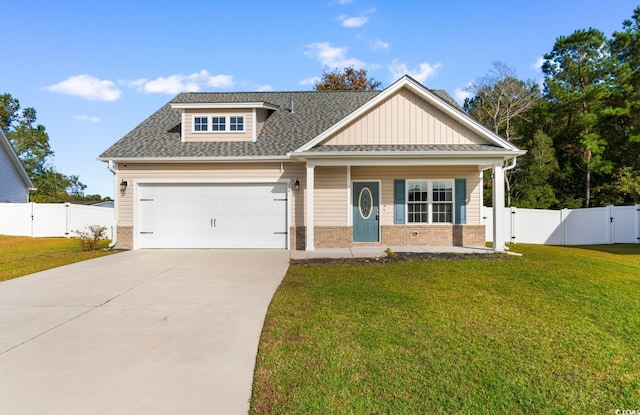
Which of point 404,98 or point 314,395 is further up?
point 404,98

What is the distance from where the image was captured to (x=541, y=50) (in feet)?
79.6

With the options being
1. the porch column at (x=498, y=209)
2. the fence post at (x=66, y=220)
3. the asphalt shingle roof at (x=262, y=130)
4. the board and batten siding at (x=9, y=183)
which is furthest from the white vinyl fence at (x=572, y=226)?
the board and batten siding at (x=9, y=183)

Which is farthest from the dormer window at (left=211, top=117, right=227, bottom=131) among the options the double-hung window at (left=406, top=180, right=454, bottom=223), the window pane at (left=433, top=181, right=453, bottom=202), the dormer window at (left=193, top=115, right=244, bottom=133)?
the window pane at (left=433, top=181, right=453, bottom=202)

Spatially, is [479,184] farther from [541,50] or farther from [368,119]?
[541,50]

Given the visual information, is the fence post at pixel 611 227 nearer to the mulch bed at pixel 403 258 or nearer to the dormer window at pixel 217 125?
the mulch bed at pixel 403 258

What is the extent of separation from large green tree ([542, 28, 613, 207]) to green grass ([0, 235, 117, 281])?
26.7 m

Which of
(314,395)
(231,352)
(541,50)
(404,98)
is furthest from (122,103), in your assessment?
(541,50)

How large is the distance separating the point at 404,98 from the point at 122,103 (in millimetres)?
12501

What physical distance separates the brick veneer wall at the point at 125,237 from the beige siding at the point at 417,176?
7.94m

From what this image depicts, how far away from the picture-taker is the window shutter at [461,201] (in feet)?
39.0

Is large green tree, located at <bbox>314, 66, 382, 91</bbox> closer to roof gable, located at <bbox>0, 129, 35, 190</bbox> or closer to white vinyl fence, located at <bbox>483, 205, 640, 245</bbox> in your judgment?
white vinyl fence, located at <bbox>483, 205, 640, 245</bbox>

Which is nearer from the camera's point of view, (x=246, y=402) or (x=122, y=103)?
(x=246, y=402)

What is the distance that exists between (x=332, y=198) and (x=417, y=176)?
3121 millimetres

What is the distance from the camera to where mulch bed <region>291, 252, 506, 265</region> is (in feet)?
29.8
